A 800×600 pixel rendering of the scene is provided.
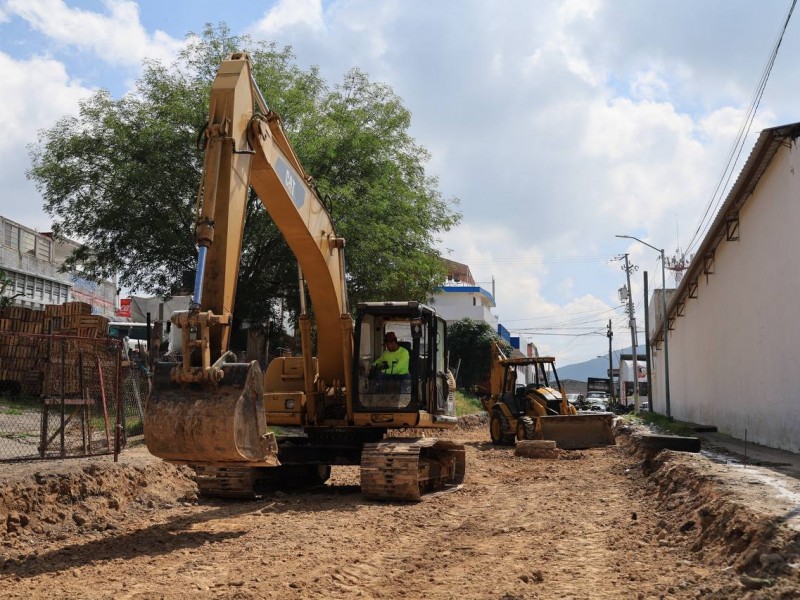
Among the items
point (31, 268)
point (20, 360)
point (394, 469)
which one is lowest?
point (394, 469)

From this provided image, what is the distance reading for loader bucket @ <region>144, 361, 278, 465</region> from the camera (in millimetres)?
7609

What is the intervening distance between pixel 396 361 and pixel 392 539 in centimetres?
376

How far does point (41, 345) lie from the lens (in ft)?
61.2

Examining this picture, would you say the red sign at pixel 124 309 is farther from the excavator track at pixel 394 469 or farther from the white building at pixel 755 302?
the excavator track at pixel 394 469

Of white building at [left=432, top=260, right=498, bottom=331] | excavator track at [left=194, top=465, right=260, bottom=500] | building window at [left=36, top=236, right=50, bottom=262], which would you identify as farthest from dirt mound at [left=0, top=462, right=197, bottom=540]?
white building at [left=432, top=260, right=498, bottom=331]

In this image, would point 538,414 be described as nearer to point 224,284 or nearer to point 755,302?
point 755,302

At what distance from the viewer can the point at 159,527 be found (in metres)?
9.41

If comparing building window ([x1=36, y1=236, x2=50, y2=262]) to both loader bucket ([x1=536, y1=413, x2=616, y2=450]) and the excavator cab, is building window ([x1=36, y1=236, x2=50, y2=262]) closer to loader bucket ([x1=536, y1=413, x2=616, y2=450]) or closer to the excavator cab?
loader bucket ([x1=536, y1=413, x2=616, y2=450])

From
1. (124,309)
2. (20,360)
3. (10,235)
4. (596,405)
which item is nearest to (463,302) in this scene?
(596,405)

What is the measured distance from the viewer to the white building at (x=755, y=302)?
18.4 m

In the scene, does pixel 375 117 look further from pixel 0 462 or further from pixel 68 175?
pixel 0 462

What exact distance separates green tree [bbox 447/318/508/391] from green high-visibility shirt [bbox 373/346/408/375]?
41.2 metres

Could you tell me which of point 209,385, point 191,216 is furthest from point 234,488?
point 191,216

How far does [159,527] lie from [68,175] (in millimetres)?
15471
